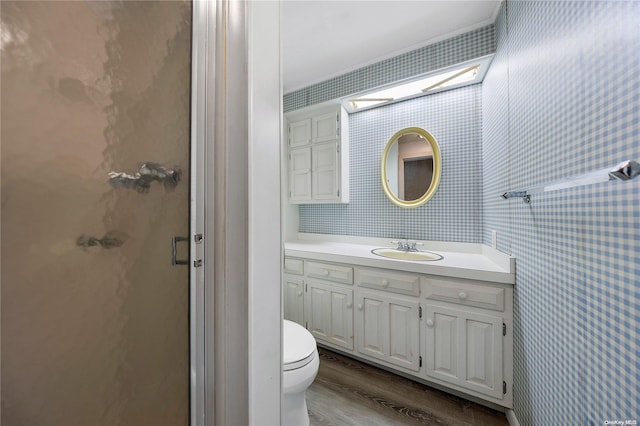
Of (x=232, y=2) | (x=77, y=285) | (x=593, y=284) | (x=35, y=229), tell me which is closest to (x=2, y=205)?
(x=35, y=229)

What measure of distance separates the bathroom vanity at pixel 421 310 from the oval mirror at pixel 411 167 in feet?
1.45

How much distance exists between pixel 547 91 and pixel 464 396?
1695 mm

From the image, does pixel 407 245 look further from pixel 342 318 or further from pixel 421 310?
pixel 342 318

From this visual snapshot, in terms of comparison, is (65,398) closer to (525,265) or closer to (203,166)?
(203,166)

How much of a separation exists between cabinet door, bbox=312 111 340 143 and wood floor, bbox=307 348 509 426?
196cm

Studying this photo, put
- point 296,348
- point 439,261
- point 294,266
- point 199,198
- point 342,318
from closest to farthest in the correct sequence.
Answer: point 199,198 < point 296,348 < point 439,261 < point 342,318 < point 294,266

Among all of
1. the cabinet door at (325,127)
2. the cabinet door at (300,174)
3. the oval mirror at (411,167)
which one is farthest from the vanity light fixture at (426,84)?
the cabinet door at (300,174)

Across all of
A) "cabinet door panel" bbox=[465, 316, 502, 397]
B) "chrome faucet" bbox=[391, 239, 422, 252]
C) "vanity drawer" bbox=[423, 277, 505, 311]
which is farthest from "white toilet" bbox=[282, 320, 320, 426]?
"chrome faucet" bbox=[391, 239, 422, 252]

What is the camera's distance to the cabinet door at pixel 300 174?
7.94 feet

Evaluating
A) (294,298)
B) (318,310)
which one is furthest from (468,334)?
(294,298)

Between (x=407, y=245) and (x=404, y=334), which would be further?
(x=407, y=245)

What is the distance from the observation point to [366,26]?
1658mm

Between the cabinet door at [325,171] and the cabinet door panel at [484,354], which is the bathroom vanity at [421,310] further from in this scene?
the cabinet door at [325,171]

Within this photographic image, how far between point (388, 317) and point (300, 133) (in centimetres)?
186
